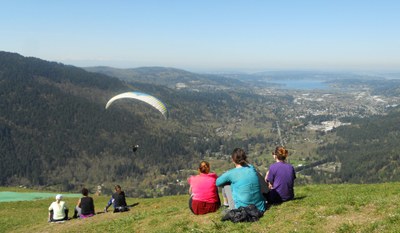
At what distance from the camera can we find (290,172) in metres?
18.6

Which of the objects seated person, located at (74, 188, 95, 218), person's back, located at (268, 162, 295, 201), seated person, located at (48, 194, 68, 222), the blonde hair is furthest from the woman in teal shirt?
seated person, located at (48, 194, 68, 222)

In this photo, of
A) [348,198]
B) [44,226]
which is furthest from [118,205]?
[348,198]

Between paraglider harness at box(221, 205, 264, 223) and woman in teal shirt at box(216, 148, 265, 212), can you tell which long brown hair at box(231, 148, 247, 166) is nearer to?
woman in teal shirt at box(216, 148, 265, 212)

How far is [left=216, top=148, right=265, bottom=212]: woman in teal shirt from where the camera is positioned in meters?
16.5

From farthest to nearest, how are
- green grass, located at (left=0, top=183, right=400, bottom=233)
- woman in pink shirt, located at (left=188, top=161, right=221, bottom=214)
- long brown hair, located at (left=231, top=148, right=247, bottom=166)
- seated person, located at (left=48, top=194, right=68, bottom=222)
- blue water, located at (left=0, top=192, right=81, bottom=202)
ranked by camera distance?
blue water, located at (left=0, top=192, right=81, bottom=202) < seated person, located at (left=48, top=194, right=68, bottom=222) < woman in pink shirt, located at (left=188, top=161, right=221, bottom=214) < long brown hair, located at (left=231, top=148, right=247, bottom=166) < green grass, located at (left=0, top=183, right=400, bottom=233)

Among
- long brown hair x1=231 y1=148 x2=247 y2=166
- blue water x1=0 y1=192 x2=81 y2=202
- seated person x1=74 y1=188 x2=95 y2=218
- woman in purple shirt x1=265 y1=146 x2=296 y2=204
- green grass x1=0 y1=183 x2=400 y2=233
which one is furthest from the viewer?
blue water x1=0 y1=192 x2=81 y2=202

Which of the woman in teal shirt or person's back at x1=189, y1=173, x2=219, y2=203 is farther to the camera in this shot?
person's back at x1=189, y1=173, x2=219, y2=203

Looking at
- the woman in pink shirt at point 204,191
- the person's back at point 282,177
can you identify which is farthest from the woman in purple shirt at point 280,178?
the woman in pink shirt at point 204,191

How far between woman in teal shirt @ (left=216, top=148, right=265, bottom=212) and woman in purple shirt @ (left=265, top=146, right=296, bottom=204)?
2.36 metres

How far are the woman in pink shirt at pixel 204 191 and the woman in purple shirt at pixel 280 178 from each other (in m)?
3.02

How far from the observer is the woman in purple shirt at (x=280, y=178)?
734 inches

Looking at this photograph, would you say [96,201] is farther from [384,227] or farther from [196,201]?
[384,227]

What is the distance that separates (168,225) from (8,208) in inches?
1450

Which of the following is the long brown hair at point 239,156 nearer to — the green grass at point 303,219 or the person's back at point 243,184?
the person's back at point 243,184
